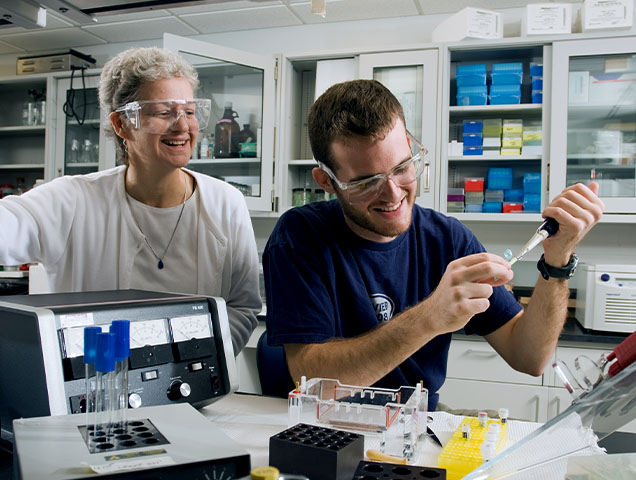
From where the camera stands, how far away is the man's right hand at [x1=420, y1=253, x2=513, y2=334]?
3.22 ft

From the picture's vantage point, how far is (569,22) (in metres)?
2.79

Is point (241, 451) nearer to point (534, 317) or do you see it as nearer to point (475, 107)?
point (534, 317)

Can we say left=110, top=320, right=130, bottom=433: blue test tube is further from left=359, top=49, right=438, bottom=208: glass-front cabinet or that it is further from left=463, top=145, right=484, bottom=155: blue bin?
left=463, top=145, right=484, bottom=155: blue bin

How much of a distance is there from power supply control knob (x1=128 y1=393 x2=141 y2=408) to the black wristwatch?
0.88m

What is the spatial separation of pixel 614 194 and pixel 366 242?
2.00 metres

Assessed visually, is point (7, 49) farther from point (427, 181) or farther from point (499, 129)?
point (499, 129)

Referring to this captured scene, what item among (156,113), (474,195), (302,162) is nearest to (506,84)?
(474,195)

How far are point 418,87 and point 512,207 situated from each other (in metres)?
0.82

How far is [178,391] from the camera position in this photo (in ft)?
3.36

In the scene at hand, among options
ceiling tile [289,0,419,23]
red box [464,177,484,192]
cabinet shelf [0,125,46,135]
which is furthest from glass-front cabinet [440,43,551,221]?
cabinet shelf [0,125,46,135]

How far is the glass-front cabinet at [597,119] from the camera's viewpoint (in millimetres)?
2777

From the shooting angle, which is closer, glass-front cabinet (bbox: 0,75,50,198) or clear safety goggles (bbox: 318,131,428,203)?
clear safety goggles (bbox: 318,131,428,203)

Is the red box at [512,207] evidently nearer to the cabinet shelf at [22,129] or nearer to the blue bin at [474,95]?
the blue bin at [474,95]

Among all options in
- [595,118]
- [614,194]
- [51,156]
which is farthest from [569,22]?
[51,156]
